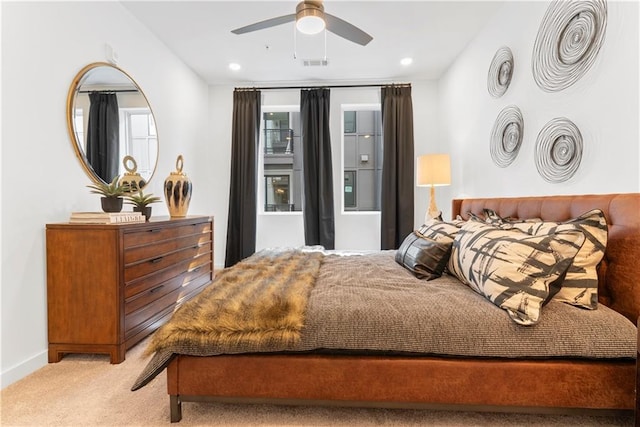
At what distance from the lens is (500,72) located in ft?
9.07

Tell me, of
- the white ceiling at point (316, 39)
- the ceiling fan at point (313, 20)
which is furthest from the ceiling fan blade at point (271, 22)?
the white ceiling at point (316, 39)

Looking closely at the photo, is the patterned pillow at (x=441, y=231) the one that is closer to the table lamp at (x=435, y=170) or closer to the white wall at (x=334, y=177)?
the table lamp at (x=435, y=170)

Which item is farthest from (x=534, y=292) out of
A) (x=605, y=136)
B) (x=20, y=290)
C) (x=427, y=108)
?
(x=427, y=108)

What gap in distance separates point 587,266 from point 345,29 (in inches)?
83.7

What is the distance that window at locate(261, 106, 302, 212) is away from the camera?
474cm

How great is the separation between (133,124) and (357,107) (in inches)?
113

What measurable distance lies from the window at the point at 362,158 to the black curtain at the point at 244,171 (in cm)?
131

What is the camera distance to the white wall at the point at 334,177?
4.37 meters

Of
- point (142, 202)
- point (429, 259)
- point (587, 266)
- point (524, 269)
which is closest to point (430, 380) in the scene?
point (524, 269)

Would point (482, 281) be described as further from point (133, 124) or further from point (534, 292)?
point (133, 124)

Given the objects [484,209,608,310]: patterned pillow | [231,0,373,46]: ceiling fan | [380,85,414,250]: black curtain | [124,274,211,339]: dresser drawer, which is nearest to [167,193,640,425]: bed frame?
[484,209,608,310]: patterned pillow

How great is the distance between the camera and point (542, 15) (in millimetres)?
2207

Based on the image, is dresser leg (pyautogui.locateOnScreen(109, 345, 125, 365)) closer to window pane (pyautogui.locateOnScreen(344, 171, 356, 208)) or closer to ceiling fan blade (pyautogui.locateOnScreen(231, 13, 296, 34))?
ceiling fan blade (pyautogui.locateOnScreen(231, 13, 296, 34))

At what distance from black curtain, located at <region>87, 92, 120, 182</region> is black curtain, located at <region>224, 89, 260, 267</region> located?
1.79 metres
